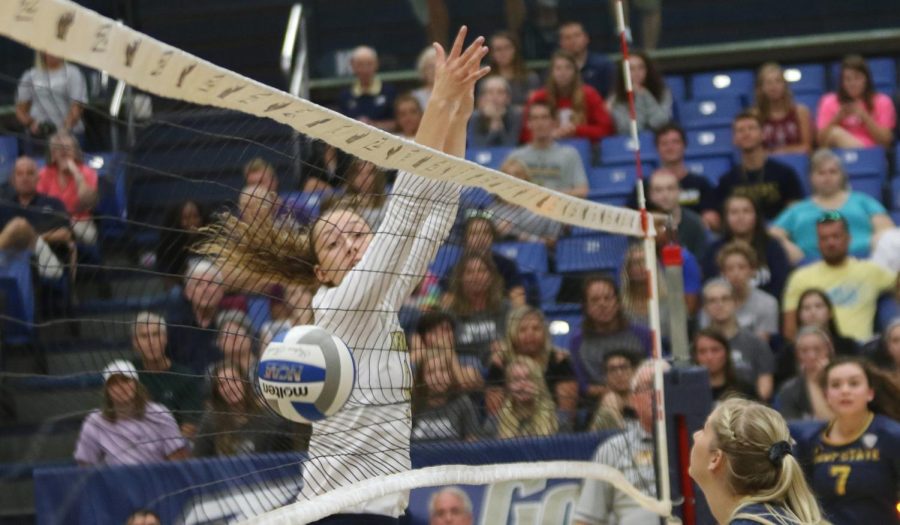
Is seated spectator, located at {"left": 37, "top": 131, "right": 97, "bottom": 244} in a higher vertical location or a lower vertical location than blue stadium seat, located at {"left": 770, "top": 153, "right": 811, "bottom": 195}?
lower

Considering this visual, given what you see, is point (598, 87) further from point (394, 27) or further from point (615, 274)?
point (615, 274)

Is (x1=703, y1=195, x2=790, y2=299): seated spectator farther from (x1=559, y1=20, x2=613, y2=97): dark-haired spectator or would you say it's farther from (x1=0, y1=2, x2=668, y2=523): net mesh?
(x1=559, y1=20, x2=613, y2=97): dark-haired spectator

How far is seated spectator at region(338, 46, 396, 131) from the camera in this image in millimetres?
11867

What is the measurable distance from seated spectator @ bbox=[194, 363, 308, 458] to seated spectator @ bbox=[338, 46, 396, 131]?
6.13 m

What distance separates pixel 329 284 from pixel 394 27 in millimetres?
9764

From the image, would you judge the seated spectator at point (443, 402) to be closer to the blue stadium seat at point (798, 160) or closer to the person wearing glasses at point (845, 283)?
the person wearing glasses at point (845, 283)

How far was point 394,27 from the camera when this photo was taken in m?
13.8

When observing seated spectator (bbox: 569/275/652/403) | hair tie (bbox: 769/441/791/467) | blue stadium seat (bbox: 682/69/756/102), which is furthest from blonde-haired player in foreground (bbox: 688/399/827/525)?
blue stadium seat (bbox: 682/69/756/102)

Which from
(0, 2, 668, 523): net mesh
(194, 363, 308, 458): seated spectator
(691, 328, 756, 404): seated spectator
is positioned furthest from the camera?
(691, 328, 756, 404): seated spectator

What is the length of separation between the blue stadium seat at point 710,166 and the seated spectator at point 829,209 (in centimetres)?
124

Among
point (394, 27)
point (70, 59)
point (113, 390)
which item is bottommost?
point (113, 390)

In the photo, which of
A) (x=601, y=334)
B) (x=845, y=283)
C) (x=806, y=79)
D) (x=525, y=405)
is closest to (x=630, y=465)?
(x=525, y=405)

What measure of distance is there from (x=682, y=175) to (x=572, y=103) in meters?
1.33

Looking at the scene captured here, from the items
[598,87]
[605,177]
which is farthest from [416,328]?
[598,87]
